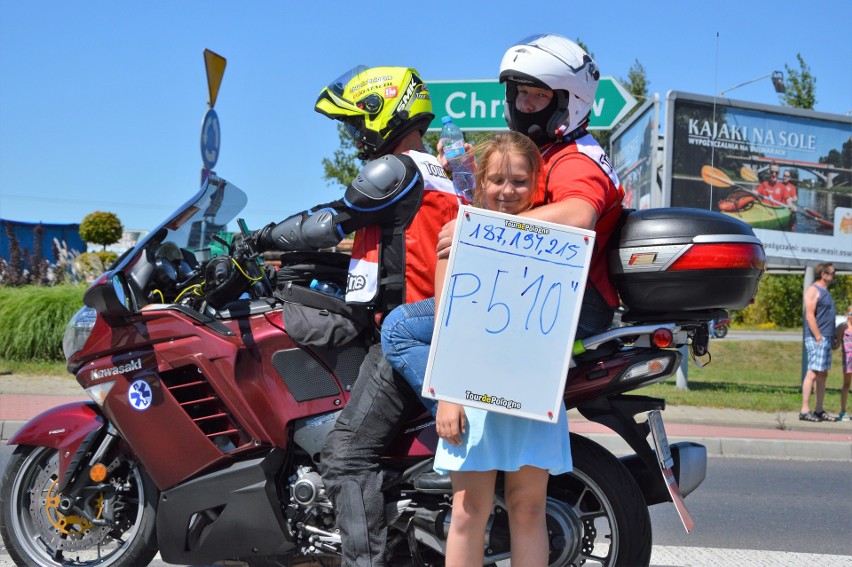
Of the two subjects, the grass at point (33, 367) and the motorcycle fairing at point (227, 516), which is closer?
the motorcycle fairing at point (227, 516)

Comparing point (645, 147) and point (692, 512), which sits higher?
point (645, 147)

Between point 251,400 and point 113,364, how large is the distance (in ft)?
2.02

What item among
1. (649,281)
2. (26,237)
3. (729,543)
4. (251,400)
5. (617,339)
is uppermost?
(26,237)

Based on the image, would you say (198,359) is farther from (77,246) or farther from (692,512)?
(77,246)

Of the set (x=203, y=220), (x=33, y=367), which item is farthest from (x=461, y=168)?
(x=33, y=367)

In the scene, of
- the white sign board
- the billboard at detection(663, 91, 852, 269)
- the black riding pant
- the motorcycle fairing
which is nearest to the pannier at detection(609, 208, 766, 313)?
the white sign board

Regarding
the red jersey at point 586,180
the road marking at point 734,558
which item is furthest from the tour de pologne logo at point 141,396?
the road marking at point 734,558

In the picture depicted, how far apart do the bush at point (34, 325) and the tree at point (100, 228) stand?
8192 millimetres

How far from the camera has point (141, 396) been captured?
3.58 metres

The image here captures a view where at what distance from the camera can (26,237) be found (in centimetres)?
1994

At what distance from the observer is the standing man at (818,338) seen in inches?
430

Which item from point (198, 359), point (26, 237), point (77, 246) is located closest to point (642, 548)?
point (198, 359)

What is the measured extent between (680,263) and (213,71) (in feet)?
21.8

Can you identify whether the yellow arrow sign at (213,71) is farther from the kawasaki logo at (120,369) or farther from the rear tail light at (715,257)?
the rear tail light at (715,257)
